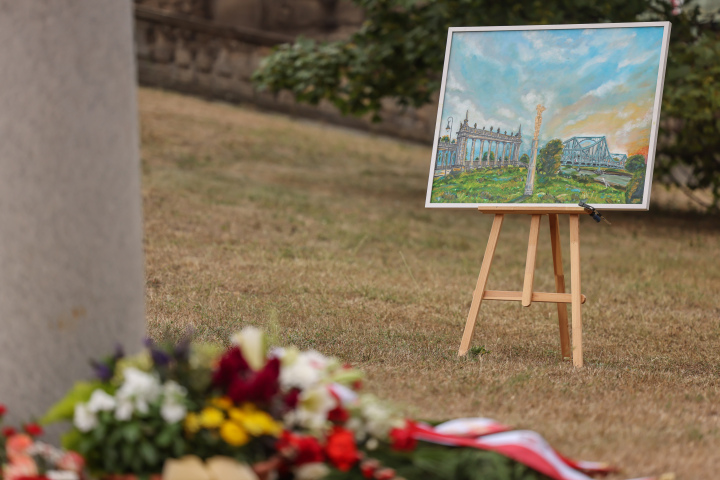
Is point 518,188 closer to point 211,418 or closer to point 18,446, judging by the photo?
point 211,418

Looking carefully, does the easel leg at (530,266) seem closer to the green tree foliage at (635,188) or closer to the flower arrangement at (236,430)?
the green tree foliage at (635,188)

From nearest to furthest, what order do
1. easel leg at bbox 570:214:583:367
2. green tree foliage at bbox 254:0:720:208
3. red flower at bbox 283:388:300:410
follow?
red flower at bbox 283:388:300:410
easel leg at bbox 570:214:583:367
green tree foliage at bbox 254:0:720:208

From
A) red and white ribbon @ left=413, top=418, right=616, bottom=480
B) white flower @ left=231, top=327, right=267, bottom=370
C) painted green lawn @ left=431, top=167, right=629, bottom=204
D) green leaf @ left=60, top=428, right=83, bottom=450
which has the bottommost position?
red and white ribbon @ left=413, top=418, right=616, bottom=480

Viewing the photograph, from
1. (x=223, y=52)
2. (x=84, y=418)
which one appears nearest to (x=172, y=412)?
(x=84, y=418)

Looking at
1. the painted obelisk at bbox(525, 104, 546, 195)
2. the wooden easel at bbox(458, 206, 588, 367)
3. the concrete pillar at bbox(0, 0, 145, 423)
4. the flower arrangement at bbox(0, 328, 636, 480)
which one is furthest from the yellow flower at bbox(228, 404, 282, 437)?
the painted obelisk at bbox(525, 104, 546, 195)

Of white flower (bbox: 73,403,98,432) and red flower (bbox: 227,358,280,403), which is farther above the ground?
red flower (bbox: 227,358,280,403)

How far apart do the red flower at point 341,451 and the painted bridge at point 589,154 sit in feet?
8.95

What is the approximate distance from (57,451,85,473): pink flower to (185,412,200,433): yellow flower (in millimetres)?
288

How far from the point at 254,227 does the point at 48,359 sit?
6.37 meters

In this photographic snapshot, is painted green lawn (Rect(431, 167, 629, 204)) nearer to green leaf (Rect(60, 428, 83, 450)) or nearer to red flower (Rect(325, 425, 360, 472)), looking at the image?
red flower (Rect(325, 425, 360, 472))

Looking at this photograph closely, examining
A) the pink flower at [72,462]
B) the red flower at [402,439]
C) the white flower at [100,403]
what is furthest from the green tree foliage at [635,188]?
the pink flower at [72,462]

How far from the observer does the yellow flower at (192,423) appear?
92.2 inches

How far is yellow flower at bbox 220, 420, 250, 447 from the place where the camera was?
231 cm

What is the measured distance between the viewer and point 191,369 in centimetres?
248
